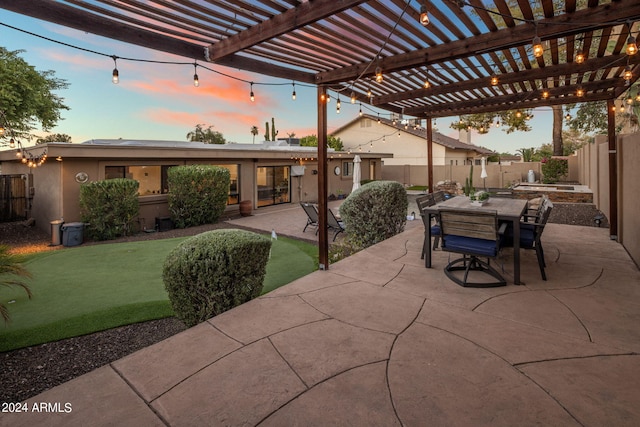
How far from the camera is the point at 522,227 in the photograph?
4.77 meters

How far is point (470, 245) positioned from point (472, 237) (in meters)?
0.11

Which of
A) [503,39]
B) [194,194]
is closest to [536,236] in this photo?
[503,39]

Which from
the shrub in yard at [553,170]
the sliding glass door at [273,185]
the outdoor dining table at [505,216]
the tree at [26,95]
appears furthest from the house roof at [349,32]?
the shrub in yard at [553,170]

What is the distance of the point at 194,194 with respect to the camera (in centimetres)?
1080

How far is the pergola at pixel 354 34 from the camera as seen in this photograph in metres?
3.12

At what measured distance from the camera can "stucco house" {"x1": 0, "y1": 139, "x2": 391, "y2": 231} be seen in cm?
928

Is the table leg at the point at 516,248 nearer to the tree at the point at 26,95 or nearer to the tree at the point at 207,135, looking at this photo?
the tree at the point at 26,95

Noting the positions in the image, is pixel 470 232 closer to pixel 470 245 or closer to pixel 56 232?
pixel 470 245

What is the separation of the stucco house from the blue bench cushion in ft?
30.1

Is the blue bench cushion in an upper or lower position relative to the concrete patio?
upper

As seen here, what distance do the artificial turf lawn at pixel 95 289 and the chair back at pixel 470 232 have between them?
2642 mm

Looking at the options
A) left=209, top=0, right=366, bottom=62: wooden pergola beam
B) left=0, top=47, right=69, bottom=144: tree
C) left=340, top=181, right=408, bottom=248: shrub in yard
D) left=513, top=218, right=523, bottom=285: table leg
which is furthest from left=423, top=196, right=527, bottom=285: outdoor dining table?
left=0, top=47, right=69, bottom=144: tree

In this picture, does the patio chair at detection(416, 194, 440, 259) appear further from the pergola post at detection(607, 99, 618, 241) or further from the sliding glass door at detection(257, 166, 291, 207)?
the sliding glass door at detection(257, 166, 291, 207)

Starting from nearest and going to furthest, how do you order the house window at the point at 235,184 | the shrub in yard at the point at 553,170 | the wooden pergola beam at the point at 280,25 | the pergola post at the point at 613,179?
the wooden pergola beam at the point at 280,25 < the pergola post at the point at 613,179 < the house window at the point at 235,184 < the shrub in yard at the point at 553,170
